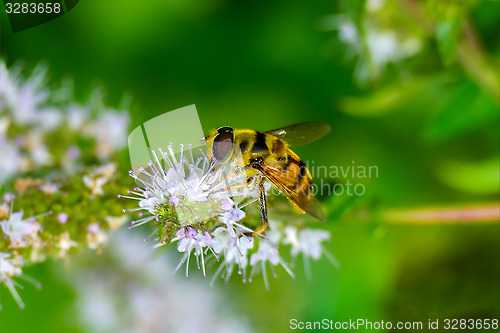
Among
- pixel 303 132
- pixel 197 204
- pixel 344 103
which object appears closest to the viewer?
pixel 197 204

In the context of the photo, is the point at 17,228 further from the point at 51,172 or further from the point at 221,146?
the point at 221,146

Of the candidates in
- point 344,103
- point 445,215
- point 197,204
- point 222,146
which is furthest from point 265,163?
point 344,103

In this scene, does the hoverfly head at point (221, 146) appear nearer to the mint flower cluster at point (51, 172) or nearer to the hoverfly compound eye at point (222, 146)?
the hoverfly compound eye at point (222, 146)

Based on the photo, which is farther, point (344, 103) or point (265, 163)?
point (344, 103)

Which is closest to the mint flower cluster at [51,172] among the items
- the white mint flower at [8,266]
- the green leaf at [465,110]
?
the white mint flower at [8,266]

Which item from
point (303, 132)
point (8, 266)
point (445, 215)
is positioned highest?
point (303, 132)

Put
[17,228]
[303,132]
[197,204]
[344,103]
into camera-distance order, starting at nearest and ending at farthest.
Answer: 1. [197,204]
2. [17,228]
3. [303,132]
4. [344,103]

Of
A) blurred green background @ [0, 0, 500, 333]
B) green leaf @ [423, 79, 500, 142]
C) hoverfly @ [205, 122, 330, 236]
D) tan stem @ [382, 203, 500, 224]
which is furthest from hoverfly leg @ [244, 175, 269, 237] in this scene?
green leaf @ [423, 79, 500, 142]
